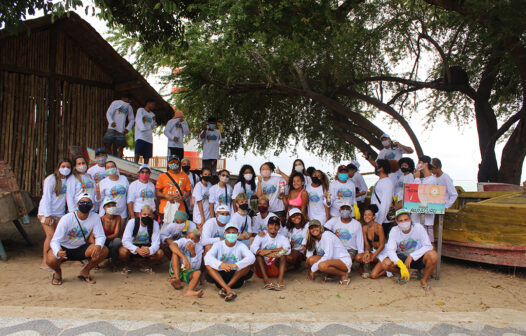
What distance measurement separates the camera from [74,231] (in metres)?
6.47

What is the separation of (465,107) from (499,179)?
14.2 feet

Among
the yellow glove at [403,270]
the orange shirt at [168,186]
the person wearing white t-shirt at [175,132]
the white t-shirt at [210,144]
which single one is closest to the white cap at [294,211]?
the yellow glove at [403,270]

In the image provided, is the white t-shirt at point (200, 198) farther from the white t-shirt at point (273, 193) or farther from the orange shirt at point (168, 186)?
the white t-shirt at point (273, 193)

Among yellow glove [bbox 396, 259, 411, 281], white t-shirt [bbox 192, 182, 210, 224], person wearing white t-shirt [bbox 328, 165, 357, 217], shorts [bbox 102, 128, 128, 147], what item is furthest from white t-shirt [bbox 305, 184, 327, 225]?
shorts [bbox 102, 128, 128, 147]

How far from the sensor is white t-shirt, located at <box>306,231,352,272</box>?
266 inches

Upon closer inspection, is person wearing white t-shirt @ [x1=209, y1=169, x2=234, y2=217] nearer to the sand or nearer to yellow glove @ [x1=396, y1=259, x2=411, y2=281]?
the sand

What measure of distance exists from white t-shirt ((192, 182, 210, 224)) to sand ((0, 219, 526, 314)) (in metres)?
1.07

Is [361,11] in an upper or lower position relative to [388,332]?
upper

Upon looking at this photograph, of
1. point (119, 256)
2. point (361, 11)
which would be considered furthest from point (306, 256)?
point (361, 11)

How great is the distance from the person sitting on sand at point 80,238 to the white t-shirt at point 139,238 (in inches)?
13.4

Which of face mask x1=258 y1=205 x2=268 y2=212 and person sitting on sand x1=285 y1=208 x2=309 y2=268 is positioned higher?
face mask x1=258 y1=205 x2=268 y2=212

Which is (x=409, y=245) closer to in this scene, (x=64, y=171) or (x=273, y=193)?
(x=273, y=193)

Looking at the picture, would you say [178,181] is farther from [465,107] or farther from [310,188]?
[465,107]

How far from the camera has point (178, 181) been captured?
7.72 m
